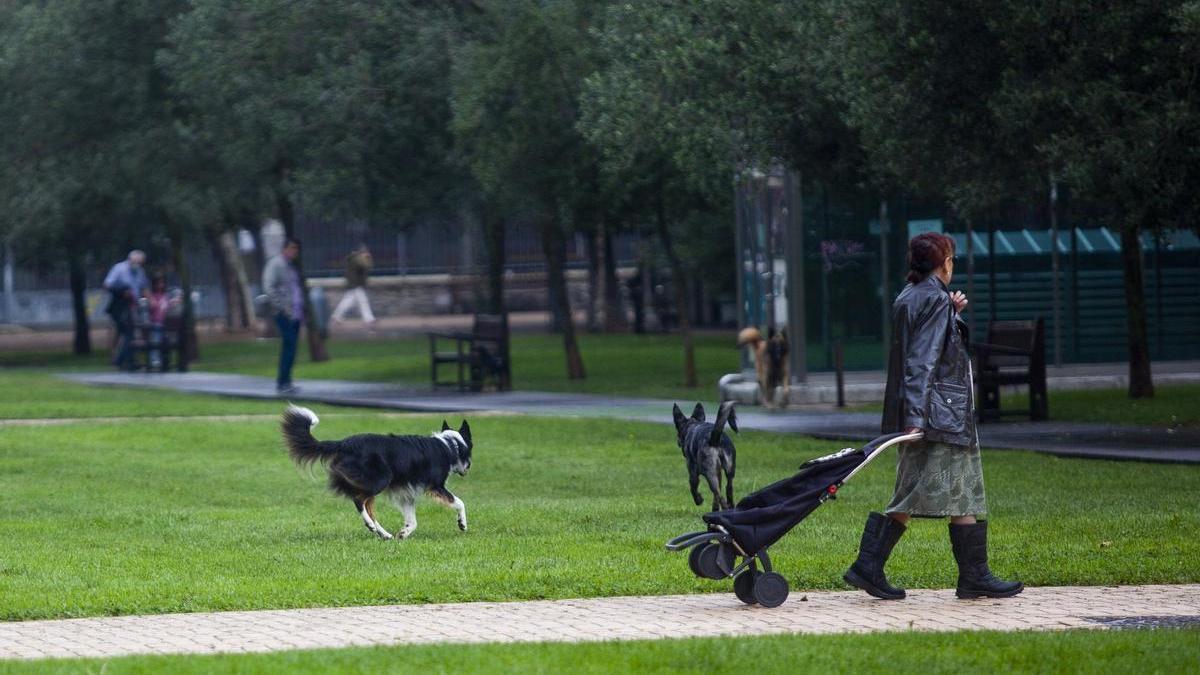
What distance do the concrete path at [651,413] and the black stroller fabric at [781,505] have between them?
7.44m

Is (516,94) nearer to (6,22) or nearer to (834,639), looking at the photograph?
(6,22)

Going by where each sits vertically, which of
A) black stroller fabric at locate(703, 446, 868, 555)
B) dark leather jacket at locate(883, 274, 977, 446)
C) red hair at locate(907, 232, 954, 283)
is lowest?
black stroller fabric at locate(703, 446, 868, 555)

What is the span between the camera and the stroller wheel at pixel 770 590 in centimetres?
885

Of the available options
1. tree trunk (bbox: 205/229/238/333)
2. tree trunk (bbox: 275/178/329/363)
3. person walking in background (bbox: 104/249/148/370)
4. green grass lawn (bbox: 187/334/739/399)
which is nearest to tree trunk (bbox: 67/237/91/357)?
green grass lawn (bbox: 187/334/739/399)

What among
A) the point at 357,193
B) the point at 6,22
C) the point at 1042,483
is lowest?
the point at 1042,483

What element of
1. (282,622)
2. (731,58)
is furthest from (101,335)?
(282,622)

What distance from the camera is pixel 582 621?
8547 millimetres

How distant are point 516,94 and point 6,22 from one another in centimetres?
1510

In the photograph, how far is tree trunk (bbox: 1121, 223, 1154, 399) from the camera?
69.5ft

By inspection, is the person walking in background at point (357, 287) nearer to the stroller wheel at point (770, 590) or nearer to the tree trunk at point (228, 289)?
the tree trunk at point (228, 289)

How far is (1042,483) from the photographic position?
1424 centimetres

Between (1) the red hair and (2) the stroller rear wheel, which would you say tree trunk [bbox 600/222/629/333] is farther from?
(2) the stroller rear wheel

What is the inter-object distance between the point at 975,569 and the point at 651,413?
13.0m

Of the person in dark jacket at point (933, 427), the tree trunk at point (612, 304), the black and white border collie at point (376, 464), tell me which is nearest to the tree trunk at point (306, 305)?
the tree trunk at point (612, 304)
